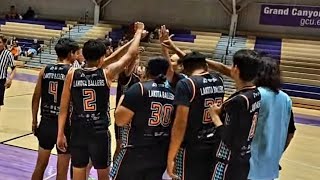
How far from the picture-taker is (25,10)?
23766mm

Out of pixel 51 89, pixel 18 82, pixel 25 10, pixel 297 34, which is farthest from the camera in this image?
pixel 25 10

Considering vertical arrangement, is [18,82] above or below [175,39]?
below

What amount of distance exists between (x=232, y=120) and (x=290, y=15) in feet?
54.6

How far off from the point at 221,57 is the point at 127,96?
14691 millimetres

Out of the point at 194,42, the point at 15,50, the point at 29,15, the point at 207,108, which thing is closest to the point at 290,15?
the point at 194,42

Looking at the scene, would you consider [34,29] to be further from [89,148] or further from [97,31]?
[89,148]

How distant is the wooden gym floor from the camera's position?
5.35m

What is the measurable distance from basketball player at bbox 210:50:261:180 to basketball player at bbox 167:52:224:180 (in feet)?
0.62

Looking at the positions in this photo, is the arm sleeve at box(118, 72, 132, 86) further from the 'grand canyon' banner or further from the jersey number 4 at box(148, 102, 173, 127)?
the 'grand canyon' banner

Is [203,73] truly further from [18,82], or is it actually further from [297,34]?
[297,34]

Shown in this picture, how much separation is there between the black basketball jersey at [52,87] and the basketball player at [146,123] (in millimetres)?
1102

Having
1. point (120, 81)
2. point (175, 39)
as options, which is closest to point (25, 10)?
point (175, 39)

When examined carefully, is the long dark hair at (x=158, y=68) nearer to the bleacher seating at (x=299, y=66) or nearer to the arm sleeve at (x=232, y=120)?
the arm sleeve at (x=232, y=120)

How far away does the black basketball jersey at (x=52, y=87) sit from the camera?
395 centimetres
